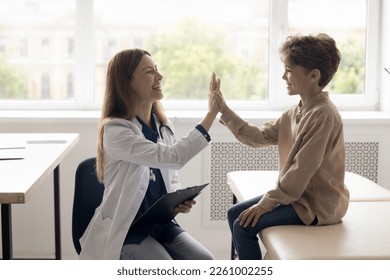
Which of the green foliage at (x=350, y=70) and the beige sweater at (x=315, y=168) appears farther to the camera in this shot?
the green foliage at (x=350, y=70)

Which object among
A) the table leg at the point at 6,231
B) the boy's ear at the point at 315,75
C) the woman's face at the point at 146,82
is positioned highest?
the boy's ear at the point at 315,75

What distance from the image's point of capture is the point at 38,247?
3727 mm

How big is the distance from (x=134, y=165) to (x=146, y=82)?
0.28 m

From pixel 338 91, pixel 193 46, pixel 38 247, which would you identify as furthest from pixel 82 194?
pixel 338 91

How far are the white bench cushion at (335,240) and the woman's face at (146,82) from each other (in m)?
0.59

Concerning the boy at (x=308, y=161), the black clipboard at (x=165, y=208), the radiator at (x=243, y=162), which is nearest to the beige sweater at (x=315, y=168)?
the boy at (x=308, y=161)

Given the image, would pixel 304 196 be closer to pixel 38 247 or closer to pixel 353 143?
pixel 353 143

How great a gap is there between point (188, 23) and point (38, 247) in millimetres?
1409

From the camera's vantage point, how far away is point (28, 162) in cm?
259

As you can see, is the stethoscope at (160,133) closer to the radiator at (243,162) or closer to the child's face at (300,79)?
the child's face at (300,79)

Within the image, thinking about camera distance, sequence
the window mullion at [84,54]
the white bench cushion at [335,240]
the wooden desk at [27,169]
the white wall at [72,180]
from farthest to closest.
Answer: the window mullion at [84,54] → the white wall at [72,180] → the wooden desk at [27,169] → the white bench cushion at [335,240]

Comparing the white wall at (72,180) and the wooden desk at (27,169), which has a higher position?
the wooden desk at (27,169)

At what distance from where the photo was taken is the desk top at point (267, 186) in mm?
2656
